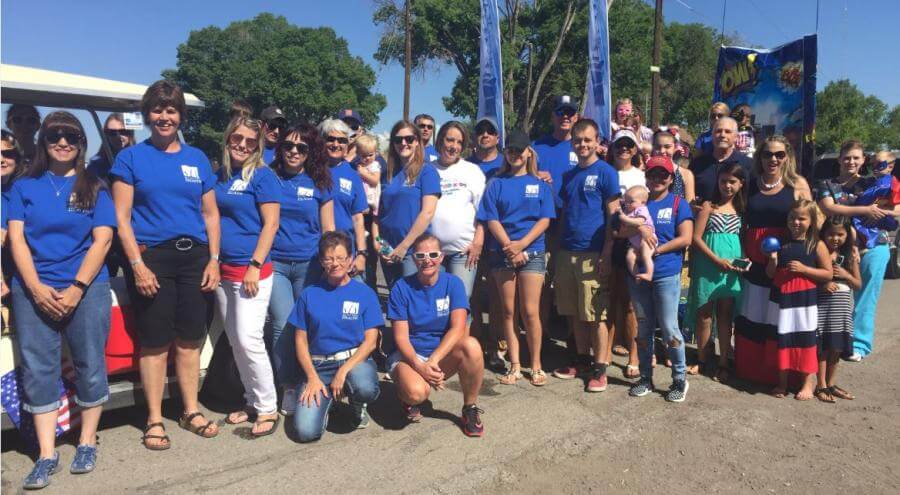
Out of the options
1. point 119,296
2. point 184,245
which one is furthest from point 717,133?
point 119,296

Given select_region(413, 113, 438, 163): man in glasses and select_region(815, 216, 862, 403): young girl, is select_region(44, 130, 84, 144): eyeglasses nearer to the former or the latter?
select_region(413, 113, 438, 163): man in glasses

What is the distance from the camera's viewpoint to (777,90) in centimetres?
745

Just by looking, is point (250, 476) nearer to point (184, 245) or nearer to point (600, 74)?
point (184, 245)

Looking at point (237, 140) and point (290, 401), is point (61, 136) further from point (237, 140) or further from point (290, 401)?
point (290, 401)

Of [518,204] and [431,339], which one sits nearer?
[431,339]

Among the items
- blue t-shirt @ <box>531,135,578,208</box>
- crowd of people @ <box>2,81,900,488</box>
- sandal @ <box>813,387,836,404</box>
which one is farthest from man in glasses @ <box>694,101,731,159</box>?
sandal @ <box>813,387,836,404</box>

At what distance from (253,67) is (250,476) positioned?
44.2 metres

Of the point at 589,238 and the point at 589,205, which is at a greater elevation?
the point at 589,205

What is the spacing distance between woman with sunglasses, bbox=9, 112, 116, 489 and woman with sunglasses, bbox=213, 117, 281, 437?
66 centimetres

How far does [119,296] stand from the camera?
3617mm

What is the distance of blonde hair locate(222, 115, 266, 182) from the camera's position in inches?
148

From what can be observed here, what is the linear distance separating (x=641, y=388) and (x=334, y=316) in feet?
7.67

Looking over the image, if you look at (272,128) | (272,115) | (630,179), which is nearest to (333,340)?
(272,128)

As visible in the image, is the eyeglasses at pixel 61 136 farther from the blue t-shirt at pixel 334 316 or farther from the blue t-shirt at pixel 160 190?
the blue t-shirt at pixel 334 316
